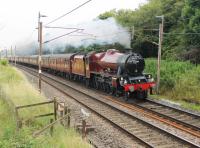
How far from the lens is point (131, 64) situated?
70.8ft

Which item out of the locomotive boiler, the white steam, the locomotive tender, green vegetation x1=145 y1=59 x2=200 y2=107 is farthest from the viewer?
the white steam

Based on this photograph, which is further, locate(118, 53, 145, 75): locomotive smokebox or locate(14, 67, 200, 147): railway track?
locate(118, 53, 145, 75): locomotive smokebox

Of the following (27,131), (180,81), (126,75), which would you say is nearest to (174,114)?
(126,75)

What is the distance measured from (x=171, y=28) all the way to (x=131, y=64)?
2411cm

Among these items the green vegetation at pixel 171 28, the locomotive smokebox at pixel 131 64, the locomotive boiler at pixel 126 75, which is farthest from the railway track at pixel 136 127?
the green vegetation at pixel 171 28

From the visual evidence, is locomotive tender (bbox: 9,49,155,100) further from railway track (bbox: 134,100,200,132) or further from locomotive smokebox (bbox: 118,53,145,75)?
railway track (bbox: 134,100,200,132)

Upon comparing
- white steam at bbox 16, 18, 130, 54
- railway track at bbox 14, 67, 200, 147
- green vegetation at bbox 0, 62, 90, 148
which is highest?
white steam at bbox 16, 18, 130, 54

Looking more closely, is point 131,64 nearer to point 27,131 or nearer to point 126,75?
point 126,75

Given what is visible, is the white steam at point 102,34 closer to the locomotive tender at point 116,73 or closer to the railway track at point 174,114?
the locomotive tender at point 116,73

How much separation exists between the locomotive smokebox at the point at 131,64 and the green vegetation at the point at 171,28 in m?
9.64

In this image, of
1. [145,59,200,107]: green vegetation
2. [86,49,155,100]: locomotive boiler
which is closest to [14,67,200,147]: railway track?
[86,49,155,100]: locomotive boiler

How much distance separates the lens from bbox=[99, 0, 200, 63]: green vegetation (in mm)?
31797

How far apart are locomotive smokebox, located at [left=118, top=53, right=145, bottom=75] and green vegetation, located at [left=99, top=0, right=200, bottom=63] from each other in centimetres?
964

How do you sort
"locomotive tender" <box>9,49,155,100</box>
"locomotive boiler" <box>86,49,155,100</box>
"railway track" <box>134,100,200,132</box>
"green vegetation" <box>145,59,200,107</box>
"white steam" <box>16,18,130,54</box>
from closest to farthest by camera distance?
"railway track" <box>134,100,200,132</box> < "locomotive boiler" <box>86,49,155,100</box> < "locomotive tender" <box>9,49,155,100</box> < "green vegetation" <box>145,59,200,107</box> < "white steam" <box>16,18,130,54</box>
